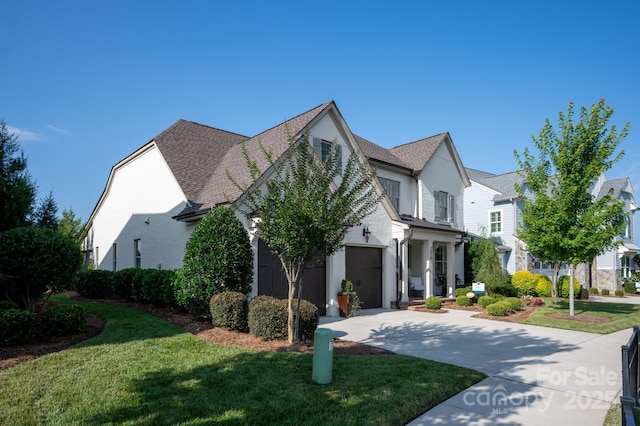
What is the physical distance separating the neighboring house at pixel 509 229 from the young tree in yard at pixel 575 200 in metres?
8.85

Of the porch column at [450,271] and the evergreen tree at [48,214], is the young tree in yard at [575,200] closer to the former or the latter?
the porch column at [450,271]

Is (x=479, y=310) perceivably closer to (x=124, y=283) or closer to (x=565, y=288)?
(x=565, y=288)

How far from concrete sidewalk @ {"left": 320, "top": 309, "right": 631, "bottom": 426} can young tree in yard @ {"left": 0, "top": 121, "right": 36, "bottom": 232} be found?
9616 millimetres

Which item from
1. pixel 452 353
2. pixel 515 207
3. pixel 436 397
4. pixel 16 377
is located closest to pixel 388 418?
pixel 436 397

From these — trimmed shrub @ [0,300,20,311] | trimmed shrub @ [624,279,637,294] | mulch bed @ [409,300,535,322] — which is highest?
trimmed shrub @ [0,300,20,311]

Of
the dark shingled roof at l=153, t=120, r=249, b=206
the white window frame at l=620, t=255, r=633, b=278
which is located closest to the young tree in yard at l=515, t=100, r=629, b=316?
the dark shingled roof at l=153, t=120, r=249, b=206

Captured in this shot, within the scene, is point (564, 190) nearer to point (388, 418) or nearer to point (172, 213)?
point (388, 418)

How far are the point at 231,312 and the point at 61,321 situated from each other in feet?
11.7

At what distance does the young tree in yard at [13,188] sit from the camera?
1171cm

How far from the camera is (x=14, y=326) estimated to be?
25.3 ft

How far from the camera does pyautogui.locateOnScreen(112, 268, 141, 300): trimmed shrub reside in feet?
49.1

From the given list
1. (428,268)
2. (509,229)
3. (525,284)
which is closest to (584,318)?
(428,268)

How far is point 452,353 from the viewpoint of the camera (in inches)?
347

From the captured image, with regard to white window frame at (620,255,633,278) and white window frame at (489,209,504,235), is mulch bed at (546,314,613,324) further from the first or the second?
white window frame at (620,255,633,278)
